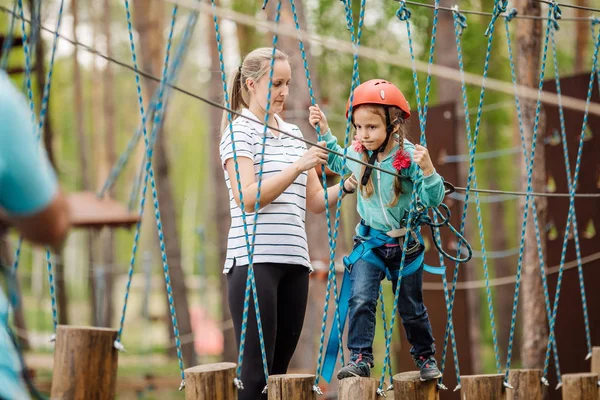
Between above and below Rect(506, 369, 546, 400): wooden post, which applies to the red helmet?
above

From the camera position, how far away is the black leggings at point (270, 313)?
2586 millimetres

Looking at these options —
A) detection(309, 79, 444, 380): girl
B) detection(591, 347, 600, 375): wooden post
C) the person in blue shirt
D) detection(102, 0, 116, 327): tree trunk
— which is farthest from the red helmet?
detection(102, 0, 116, 327): tree trunk

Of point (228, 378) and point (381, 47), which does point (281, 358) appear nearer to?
point (228, 378)

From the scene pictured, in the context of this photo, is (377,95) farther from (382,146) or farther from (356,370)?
(356,370)

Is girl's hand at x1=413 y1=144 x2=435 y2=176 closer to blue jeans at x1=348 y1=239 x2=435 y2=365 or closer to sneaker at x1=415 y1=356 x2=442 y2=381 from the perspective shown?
blue jeans at x1=348 y1=239 x2=435 y2=365

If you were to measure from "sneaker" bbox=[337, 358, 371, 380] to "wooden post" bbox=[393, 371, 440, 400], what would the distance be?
0.14 metres

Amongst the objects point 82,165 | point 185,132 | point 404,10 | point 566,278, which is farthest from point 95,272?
point 185,132

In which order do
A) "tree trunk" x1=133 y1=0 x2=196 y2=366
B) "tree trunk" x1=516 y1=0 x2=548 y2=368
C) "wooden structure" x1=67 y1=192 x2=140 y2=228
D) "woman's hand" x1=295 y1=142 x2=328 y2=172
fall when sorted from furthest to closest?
"tree trunk" x1=133 y1=0 x2=196 y2=366 → "wooden structure" x1=67 y1=192 x2=140 y2=228 → "tree trunk" x1=516 y1=0 x2=548 y2=368 → "woman's hand" x1=295 y1=142 x2=328 y2=172

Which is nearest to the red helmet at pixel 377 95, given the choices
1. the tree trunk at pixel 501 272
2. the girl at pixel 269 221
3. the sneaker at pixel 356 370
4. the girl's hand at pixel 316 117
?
the girl's hand at pixel 316 117

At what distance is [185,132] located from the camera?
2886 cm

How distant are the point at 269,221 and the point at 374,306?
1.37ft

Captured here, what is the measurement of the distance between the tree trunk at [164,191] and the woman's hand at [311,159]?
6.59m

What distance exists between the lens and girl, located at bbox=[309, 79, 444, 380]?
2656 mm

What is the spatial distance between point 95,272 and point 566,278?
8.29 m
